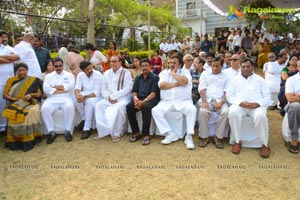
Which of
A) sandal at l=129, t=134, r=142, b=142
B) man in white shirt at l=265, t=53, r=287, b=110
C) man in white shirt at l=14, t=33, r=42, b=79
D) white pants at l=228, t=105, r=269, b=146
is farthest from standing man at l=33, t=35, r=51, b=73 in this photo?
man in white shirt at l=265, t=53, r=287, b=110

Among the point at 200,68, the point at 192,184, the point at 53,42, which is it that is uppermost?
the point at 53,42

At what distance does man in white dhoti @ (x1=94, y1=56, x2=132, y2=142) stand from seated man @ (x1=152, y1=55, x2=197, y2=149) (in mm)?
598

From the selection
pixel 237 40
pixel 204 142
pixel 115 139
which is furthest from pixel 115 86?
pixel 237 40

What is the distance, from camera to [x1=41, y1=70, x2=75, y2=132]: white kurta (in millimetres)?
5082

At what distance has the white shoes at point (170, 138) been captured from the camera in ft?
15.8

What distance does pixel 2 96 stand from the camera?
512cm

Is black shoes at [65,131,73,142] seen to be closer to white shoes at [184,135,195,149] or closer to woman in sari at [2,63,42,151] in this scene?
woman in sari at [2,63,42,151]

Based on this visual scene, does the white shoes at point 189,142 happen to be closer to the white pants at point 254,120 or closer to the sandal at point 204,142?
the sandal at point 204,142

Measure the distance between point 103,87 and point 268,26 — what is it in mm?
11062

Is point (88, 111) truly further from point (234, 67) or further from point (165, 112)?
point (234, 67)

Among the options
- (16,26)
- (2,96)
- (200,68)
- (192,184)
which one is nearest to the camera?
(192,184)

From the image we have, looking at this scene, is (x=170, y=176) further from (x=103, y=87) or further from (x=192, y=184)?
(x=103, y=87)

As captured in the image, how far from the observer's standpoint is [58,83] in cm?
531

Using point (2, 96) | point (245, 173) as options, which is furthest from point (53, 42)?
point (245, 173)
